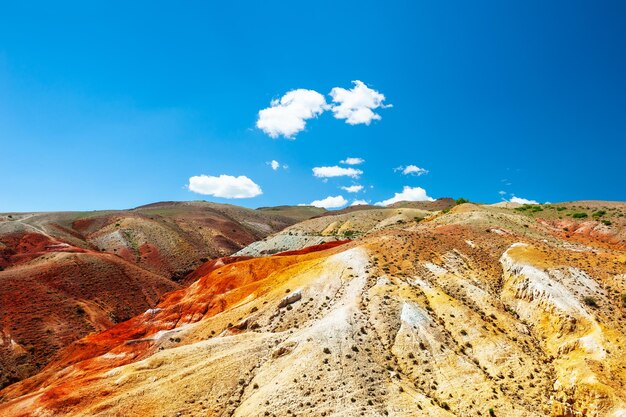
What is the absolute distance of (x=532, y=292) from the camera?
28594 millimetres

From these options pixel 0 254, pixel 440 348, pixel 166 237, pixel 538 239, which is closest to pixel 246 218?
pixel 166 237

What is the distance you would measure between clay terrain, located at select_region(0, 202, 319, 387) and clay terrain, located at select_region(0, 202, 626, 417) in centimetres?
703

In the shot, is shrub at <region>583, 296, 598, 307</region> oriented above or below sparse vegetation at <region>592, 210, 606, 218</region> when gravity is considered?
below

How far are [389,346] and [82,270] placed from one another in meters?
57.3

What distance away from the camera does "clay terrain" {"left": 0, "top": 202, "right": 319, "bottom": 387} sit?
4478 cm

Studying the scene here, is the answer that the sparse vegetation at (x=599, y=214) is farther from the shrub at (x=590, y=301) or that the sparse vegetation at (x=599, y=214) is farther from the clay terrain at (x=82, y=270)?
the clay terrain at (x=82, y=270)

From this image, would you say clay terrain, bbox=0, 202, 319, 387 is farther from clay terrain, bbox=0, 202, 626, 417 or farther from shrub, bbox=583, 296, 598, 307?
shrub, bbox=583, 296, 598, 307

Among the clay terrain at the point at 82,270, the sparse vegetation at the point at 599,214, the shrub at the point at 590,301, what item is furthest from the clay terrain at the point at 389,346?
the sparse vegetation at the point at 599,214

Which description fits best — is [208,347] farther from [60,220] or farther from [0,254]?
[60,220]

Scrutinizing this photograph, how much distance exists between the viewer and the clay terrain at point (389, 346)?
2089cm

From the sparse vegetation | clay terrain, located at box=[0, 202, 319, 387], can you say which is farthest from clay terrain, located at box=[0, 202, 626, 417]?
the sparse vegetation

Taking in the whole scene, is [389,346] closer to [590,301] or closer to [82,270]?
[590,301]

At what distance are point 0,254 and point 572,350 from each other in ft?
274

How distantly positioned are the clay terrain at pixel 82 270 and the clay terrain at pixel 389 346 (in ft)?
23.0
